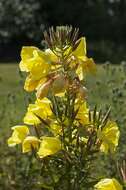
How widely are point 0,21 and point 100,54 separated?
6.70 m

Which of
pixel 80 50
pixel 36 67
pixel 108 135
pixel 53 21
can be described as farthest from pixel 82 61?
pixel 53 21

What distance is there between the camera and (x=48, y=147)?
2.25m

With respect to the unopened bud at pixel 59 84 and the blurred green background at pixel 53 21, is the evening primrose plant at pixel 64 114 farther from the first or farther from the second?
the blurred green background at pixel 53 21

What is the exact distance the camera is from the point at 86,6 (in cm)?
3203

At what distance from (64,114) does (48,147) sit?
0.16 meters

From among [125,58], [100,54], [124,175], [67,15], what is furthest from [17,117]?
[67,15]

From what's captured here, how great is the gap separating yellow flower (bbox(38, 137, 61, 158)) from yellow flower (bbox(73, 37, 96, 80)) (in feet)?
0.82

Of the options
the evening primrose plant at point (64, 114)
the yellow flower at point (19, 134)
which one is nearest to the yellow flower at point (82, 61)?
the evening primrose plant at point (64, 114)

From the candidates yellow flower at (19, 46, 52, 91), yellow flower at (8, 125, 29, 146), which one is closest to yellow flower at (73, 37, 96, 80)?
yellow flower at (19, 46, 52, 91)

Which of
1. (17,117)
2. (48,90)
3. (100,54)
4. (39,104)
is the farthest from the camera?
(100,54)

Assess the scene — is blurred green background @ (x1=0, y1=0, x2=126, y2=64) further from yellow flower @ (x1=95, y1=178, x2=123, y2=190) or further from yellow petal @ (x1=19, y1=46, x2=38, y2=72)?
yellow flower @ (x1=95, y1=178, x2=123, y2=190)

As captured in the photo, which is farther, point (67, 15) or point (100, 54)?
point (67, 15)

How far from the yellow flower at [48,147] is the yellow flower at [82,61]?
251 millimetres

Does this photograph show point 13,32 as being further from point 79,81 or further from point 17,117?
point 79,81
